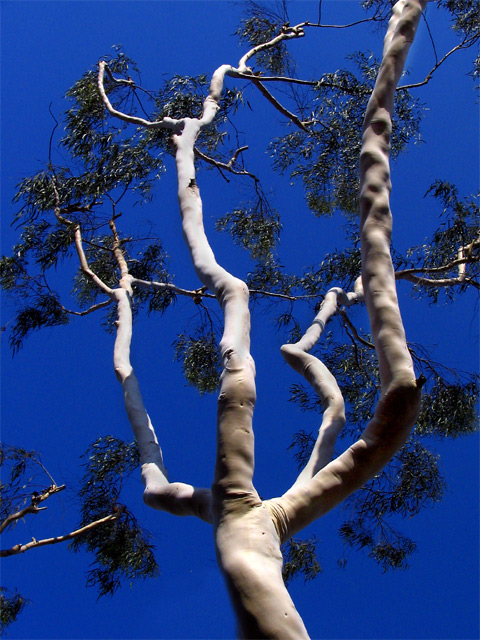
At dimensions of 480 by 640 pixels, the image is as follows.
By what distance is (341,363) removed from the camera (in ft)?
17.1

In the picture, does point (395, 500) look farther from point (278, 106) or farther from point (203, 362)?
point (278, 106)

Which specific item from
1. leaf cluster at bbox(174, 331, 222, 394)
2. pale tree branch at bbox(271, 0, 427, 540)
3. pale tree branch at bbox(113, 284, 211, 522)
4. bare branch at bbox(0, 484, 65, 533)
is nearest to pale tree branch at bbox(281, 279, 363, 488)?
pale tree branch at bbox(271, 0, 427, 540)

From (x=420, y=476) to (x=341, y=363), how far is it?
107cm

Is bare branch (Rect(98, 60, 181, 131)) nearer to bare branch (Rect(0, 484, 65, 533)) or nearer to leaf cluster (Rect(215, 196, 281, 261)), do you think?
leaf cluster (Rect(215, 196, 281, 261))

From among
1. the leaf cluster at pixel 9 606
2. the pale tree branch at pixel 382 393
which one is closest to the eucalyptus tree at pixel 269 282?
the pale tree branch at pixel 382 393

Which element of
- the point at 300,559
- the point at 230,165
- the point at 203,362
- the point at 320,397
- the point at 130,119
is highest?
the point at 230,165

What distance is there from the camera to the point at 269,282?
19.7ft

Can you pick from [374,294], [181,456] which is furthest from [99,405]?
[374,294]

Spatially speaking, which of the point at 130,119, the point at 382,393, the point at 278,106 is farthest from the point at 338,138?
the point at 382,393

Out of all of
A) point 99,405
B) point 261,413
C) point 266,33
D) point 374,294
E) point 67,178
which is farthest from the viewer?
point 99,405

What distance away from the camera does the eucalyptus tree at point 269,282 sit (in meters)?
1.79

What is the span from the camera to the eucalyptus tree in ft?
5.86

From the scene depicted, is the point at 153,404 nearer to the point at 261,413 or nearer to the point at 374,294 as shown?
the point at 261,413

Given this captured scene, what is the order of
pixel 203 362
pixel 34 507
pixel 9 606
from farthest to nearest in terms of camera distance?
1. pixel 203 362
2. pixel 9 606
3. pixel 34 507
